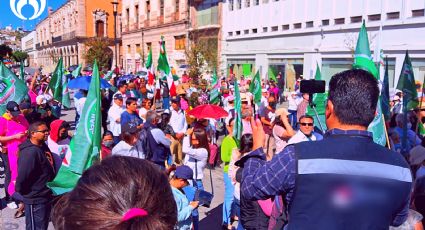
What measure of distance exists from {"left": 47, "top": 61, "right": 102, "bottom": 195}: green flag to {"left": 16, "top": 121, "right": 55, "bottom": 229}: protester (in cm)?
23

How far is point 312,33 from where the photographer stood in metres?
21.8

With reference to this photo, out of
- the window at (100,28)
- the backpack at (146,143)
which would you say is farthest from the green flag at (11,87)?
the window at (100,28)

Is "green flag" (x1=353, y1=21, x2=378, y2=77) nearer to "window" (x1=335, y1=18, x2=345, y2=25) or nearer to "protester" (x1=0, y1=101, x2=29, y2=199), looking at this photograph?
"protester" (x1=0, y1=101, x2=29, y2=199)

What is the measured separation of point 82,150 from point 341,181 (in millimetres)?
2811

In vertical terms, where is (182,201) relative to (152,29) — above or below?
below

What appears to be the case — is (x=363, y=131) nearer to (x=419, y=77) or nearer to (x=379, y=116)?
(x=379, y=116)

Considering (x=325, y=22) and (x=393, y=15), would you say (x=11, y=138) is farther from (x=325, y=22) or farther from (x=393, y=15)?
(x=325, y=22)

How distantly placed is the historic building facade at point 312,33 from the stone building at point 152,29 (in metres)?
4.57

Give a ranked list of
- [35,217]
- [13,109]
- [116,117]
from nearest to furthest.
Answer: [35,217]
[13,109]
[116,117]

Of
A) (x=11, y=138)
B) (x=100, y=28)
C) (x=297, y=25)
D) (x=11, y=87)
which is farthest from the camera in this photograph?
(x=100, y=28)

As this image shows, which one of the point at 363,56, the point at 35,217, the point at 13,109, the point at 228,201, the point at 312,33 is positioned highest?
the point at 312,33

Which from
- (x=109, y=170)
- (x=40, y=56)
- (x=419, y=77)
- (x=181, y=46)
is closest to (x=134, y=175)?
(x=109, y=170)

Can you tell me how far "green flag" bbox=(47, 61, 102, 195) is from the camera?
3.94 meters

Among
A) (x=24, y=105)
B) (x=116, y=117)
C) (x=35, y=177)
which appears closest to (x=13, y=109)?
(x=24, y=105)
